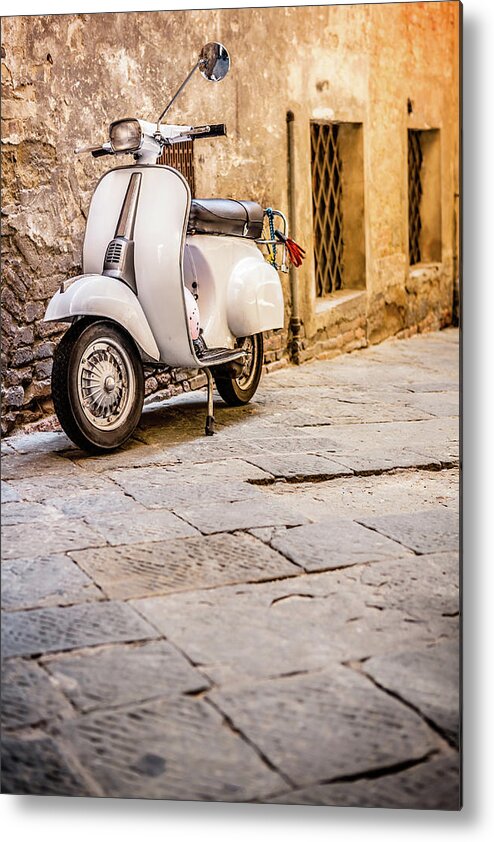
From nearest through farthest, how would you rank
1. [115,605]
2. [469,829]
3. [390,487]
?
[469,829] < [115,605] < [390,487]

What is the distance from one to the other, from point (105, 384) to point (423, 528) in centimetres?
128

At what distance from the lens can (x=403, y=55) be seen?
3.43 meters

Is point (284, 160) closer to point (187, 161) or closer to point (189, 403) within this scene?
point (187, 161)

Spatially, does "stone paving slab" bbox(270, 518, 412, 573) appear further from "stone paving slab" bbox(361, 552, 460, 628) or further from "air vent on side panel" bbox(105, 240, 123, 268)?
"air vent on side panel" bbox(105, 240, 123, 268)

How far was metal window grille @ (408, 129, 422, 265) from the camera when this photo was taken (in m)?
3.80

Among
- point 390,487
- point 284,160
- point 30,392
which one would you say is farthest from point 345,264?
point 30,392

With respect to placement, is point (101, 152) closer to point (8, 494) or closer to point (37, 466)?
point (37, 466)

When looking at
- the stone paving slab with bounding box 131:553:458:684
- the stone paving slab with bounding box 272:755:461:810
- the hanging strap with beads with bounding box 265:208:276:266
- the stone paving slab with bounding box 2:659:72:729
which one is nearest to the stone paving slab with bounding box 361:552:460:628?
the stone paving slab with bounding box 131:553:458:684

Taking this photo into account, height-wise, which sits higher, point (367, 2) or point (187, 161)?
point (367, 2)

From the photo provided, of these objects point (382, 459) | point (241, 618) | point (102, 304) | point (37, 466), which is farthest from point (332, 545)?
point (102, 304)

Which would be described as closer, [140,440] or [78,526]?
[78,526]

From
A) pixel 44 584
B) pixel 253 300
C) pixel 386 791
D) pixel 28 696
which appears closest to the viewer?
pixel 386 791

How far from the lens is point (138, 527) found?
293cm

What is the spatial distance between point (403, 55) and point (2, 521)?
1750 mm
